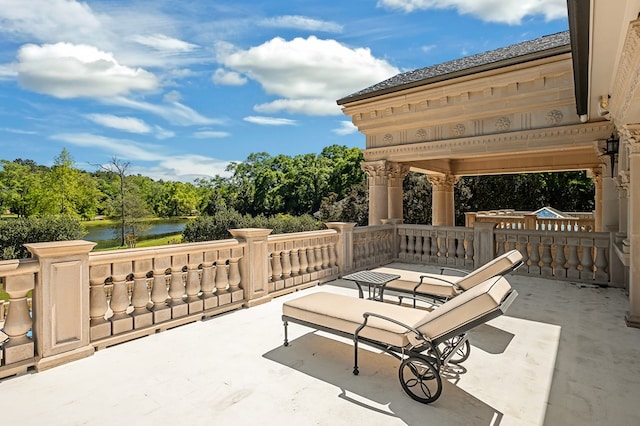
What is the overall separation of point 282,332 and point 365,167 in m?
7.38

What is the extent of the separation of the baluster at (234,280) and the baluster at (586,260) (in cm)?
718

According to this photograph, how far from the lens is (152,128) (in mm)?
86812

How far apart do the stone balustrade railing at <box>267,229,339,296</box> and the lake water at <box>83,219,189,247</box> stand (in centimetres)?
3779

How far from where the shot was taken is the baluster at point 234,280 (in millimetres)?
5377

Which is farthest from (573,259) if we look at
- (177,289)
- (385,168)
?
(177,289)

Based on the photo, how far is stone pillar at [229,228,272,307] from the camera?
546 cm

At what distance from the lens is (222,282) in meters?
5.20

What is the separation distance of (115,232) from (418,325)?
1887 inches

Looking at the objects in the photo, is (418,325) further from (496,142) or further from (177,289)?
(496,142)

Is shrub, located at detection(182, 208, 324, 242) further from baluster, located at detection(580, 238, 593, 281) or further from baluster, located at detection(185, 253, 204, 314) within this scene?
baluster, located at detection(185, 253, 204, 314)

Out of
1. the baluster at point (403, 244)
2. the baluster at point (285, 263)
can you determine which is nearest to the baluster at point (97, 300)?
the baluster at point (285, 263)

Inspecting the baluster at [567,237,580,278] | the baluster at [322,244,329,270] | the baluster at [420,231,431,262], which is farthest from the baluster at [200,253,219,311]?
the baluster at [567,237,580,278]

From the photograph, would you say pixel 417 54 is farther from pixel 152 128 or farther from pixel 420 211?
pixel 152 128

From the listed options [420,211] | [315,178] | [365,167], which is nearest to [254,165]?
[315,178]
